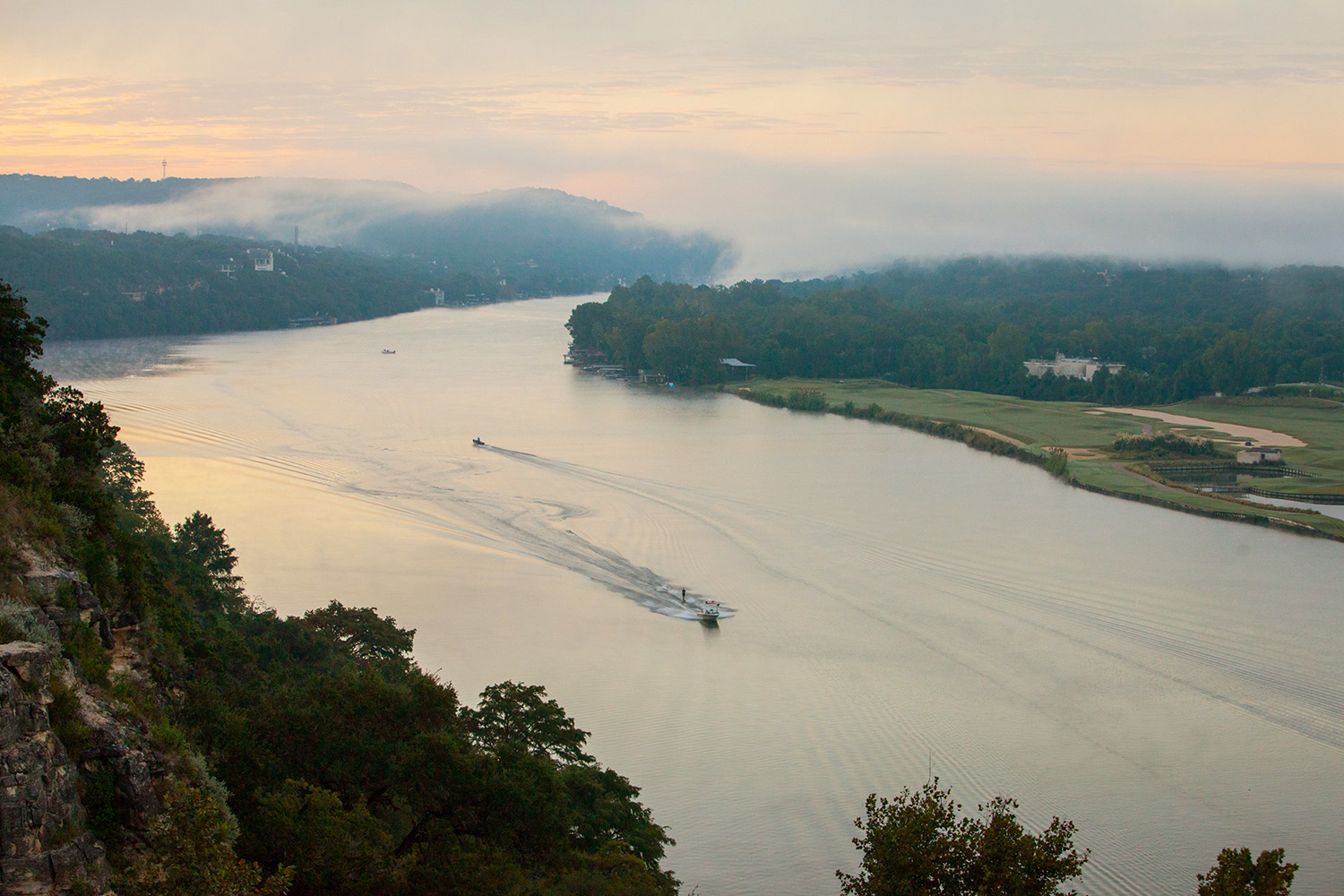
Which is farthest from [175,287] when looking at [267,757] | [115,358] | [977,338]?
[267,757]

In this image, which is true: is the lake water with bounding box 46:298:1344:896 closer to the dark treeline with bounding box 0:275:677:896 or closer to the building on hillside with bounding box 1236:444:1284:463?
the dark treeline with bounding box 0:275:677:896

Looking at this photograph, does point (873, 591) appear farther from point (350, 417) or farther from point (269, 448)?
point (350, 417)

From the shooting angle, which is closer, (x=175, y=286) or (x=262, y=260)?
(x=175, y=286)

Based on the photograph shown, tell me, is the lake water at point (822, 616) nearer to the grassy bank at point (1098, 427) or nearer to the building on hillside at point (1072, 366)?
the grassy bank at point (1098, 427)

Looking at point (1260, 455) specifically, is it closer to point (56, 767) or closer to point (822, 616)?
point (822, 616)

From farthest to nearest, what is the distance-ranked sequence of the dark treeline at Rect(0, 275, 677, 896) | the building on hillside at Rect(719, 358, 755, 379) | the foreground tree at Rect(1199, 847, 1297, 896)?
1. the building on hillside at Rect(719, 358, 755, 379)
2. the foreground tree at Rect(1199, 847, 1297, 896)
3. the dark treeline at Rect(0, 275, 677, 896)

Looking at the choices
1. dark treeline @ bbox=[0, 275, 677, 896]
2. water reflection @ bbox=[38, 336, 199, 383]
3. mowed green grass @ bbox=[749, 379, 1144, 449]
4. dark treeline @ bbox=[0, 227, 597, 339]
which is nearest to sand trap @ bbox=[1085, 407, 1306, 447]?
mowed green grass @ bbox=[749, 379, 1144, 449]
